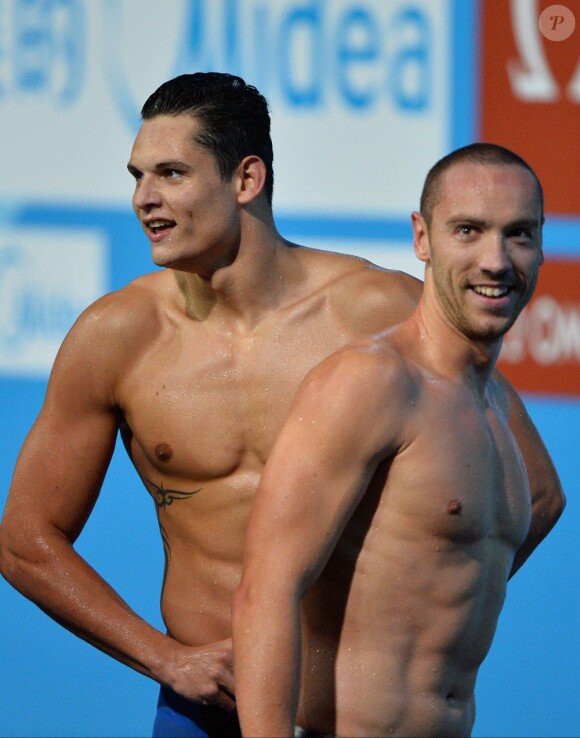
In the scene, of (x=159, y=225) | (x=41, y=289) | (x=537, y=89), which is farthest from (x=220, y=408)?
(x=537, y=89)

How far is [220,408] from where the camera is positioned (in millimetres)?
1762

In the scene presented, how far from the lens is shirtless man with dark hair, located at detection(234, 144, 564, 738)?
1292 mm

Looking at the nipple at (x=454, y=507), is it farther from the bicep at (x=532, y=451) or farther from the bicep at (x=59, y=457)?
the bicep at (x=59, y=457)

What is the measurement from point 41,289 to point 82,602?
890mm

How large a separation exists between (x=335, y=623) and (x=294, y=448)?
0.19 m

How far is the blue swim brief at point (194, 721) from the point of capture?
5.83 feet

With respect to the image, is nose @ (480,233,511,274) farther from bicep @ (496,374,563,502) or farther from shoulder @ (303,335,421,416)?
bicep @ (496,374,563,502)

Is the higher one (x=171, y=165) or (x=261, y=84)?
(x=261, y=84)

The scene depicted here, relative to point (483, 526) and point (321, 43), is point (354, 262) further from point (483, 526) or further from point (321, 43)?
point (321, 43)

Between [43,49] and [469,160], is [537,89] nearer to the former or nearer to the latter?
[43,49]

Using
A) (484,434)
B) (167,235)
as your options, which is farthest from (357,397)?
(167,235)

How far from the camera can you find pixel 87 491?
184cm

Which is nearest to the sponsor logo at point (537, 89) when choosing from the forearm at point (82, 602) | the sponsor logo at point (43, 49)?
the sponsor logo at point (43, 49)

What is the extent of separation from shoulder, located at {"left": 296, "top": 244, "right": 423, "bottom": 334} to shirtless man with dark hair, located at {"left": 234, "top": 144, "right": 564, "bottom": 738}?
32 cm
